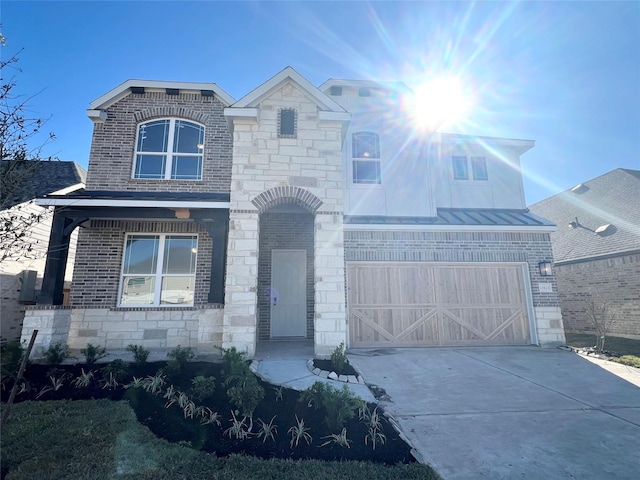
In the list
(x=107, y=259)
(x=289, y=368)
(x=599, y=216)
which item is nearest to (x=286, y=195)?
(x=289, y=368)

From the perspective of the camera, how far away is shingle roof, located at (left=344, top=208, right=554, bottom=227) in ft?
29.6

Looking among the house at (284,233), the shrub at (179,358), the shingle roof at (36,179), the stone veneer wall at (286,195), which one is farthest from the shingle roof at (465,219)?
the shingle roof at (36,179)

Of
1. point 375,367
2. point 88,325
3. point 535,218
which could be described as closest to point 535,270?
point 535,218

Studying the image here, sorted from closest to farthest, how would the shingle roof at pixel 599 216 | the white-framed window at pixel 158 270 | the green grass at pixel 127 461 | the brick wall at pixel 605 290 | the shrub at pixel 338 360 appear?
1. the green grass at pixel 127 461
2. the shrub at pixel 338 360
3. the white-framed window at pixel 158 270
4. the brick wall at pixel 605 290
5. the shingle roof at pixel 599 216

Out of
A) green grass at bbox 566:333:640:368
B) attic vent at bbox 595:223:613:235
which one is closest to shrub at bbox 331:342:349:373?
green grass at bbox 566:333:640:368

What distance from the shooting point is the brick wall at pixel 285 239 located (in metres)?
9.58

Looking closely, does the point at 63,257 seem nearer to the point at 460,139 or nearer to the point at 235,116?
the point at 235,116

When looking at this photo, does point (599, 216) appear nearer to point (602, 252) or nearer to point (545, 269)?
point (602, 252)

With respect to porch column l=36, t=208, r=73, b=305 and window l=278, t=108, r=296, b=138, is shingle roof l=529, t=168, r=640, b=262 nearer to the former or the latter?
Answer: window l=278, t=108, r=296, b=138

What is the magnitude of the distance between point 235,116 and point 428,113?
21.2 feet

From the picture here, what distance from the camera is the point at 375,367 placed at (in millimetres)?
6512

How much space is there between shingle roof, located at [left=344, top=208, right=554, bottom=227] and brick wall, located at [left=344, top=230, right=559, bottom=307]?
29 centimetres

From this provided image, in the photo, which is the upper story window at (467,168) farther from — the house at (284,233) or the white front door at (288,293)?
the white front door at (288,293)

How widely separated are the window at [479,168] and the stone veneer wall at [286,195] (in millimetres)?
5830
